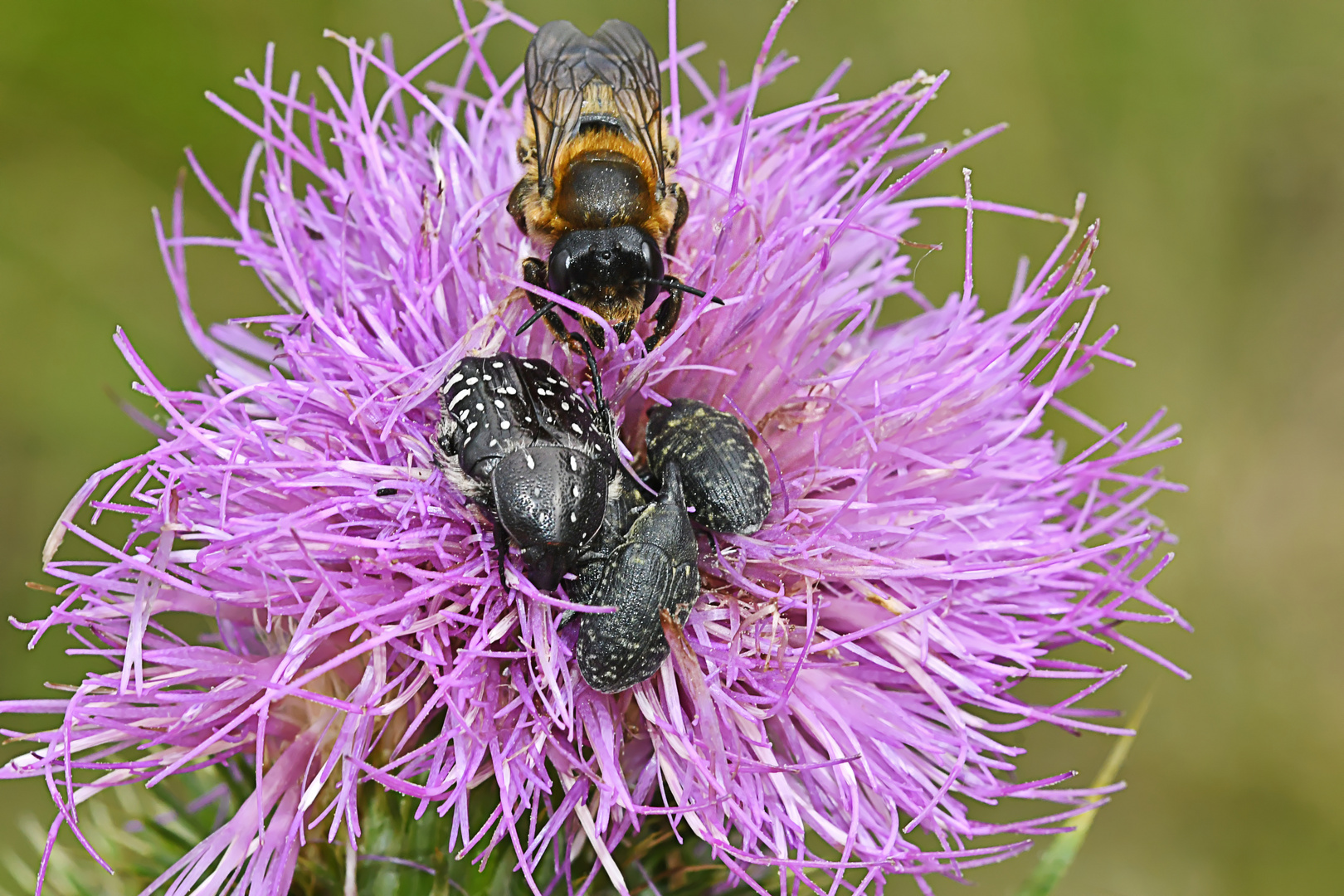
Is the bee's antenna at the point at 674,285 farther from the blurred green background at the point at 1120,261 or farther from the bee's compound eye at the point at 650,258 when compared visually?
the blurred green background at the point at 1120,261

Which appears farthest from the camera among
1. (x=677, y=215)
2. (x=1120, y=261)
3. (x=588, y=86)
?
(x=1120, y=261)

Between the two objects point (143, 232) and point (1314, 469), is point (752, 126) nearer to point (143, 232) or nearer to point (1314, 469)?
Result: point (143, 232)

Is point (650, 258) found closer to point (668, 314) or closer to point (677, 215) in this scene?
point (668, 314)

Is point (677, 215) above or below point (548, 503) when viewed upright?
above

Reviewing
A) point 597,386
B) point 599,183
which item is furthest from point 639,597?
point 599,183

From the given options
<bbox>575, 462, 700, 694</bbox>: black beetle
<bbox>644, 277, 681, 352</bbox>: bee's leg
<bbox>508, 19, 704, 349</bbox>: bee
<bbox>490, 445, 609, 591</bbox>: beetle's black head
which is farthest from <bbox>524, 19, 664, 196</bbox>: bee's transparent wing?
<bbox>575, 462, 700, 694</bbox>: black beetle

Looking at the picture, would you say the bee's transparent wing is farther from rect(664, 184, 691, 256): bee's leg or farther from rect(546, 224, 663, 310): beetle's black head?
rect(546, 224, 663, 310): beetle's black head

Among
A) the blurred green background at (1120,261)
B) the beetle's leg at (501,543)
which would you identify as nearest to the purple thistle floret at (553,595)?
the beetle's leg at (501,543)
